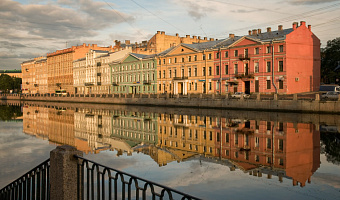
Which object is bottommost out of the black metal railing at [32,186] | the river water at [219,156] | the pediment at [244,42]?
the river water at [219,156]

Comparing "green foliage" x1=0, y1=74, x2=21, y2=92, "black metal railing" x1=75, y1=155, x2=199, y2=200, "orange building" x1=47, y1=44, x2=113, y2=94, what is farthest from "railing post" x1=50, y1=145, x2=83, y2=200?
"green foliage" x1=0, y1=74, x2=21, y2=92

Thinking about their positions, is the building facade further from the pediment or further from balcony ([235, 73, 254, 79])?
balcony ([235, 73, 254, 79])

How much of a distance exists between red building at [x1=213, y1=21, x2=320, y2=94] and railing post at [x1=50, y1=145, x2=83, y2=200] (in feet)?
141

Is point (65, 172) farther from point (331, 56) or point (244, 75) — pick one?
point (331, 56)

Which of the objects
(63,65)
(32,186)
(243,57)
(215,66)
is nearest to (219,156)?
(32,186)

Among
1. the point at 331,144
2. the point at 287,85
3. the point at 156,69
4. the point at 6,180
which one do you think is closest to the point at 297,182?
the point at 331,144

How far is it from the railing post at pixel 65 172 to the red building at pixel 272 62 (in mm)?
43047

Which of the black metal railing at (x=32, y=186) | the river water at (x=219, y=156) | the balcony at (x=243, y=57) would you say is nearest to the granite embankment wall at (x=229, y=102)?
the river water at (x=219, y=156)

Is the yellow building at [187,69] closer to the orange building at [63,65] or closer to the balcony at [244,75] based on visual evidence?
the balcony at [244,75]

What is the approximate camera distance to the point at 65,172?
19.8 feet

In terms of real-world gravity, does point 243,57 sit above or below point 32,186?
above

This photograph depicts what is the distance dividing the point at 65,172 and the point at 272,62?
147 feet

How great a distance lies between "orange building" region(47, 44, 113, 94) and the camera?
98.9 metres

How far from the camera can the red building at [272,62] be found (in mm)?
46219
